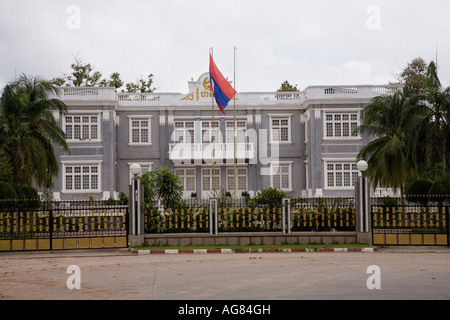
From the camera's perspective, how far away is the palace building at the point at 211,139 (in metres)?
38.1

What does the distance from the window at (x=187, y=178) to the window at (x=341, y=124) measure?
9.09 metres

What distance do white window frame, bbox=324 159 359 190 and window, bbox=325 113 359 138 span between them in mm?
1715

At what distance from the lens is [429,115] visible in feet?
86.1

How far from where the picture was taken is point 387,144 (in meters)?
31.8

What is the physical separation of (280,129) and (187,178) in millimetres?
6906

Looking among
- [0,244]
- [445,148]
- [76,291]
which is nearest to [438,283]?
[76,291]

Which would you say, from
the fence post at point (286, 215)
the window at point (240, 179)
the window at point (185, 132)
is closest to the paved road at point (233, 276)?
the fence post at point (286, 215)

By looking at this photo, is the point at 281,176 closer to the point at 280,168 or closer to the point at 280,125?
the point at 280,168

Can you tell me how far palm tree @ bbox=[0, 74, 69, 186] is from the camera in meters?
27.6

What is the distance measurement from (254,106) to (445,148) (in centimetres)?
1596

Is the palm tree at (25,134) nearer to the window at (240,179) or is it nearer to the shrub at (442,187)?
the window at (240,179)

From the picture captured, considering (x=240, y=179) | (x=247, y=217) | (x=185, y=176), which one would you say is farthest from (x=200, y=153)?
(x=247, y=217)

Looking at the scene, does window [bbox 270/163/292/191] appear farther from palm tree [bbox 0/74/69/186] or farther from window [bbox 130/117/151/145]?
palm tree [bbox 0/74/69/186]
